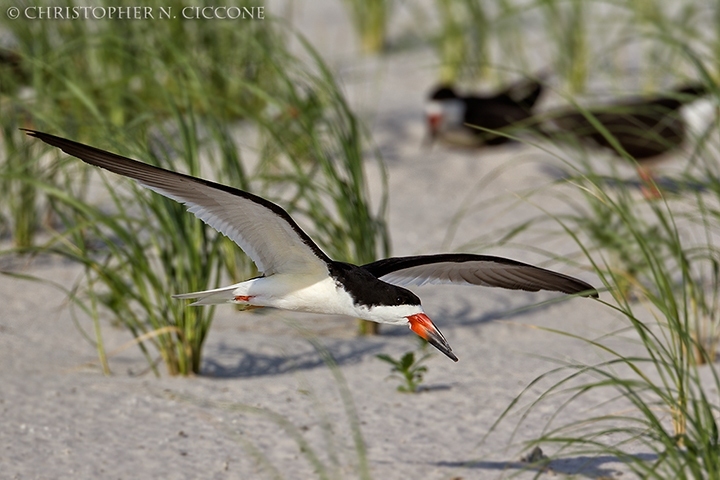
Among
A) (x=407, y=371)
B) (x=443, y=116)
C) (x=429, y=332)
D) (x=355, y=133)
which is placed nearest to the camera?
(x=429, y=332)

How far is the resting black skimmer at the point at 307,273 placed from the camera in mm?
2482

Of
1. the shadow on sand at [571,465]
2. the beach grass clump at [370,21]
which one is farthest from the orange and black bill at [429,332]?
the beach grass clump at [370,21]

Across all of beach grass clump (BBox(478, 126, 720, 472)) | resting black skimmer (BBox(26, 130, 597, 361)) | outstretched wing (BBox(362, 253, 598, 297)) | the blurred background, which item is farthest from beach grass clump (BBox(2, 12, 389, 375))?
beach grass clump (BBox(478, 126, 720, 472))

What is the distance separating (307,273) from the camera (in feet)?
8.95

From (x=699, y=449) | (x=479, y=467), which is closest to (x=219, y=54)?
(x=479, y=467)

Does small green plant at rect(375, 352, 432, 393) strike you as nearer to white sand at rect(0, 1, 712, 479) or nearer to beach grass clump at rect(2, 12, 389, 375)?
white sand at rect(0, 1, 712, 479)

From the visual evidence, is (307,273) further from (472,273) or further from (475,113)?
(475,113)

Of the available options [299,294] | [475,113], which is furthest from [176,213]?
[475,113]

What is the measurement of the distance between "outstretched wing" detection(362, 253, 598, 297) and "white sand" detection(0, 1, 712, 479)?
449mm

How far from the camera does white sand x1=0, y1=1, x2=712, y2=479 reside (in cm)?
277

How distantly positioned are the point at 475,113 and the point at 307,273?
3713 millimetres

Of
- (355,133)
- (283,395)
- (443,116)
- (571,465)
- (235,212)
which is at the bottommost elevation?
(571,465)

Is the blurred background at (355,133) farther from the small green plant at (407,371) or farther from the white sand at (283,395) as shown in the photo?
the small green plant at (407,371)

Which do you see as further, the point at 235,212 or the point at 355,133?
the point at 355,133
